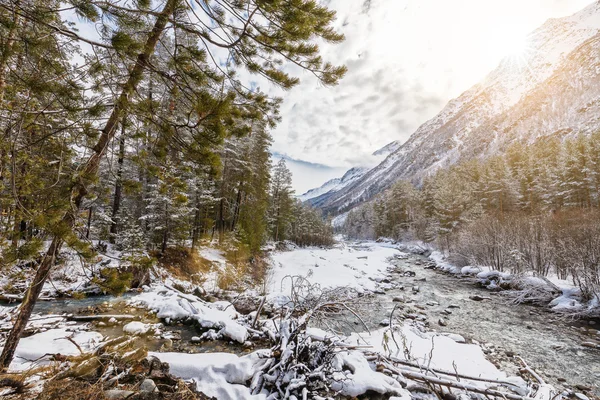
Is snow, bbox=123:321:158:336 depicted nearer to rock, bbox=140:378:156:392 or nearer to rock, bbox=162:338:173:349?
rock, bbox=162:338:173:349

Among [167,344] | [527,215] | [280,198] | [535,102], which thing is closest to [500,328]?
[167,344]

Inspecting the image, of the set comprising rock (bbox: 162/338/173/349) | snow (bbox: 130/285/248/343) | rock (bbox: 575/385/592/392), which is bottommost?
rock (bbox: 575/385/592/392)

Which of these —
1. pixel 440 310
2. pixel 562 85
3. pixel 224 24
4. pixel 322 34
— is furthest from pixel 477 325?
pixel 562 85

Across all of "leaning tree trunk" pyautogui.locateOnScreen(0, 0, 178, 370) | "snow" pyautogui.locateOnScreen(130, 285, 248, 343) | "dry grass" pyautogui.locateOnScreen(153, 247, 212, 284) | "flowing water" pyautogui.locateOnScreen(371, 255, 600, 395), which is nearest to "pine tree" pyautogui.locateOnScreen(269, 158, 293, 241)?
"dry grass" pyautogui.locateOnScreen(153, 247, 212, 284)

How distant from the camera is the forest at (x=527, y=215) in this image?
45.0 feet

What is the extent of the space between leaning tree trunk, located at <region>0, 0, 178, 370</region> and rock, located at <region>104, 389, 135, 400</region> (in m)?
1.16

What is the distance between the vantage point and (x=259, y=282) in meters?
16.4

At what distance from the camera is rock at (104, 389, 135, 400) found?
246 centimetres

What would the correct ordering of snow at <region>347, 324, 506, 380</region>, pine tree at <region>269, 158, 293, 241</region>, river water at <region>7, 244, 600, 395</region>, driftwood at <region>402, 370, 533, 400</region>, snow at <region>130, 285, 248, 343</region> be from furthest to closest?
1. pine tree at <region>269, 158, 293, 241</region>
2. river water at <region>7, 244, 600, 395</region>
3. snow at <region>130, 285, 248, 343</region>
4. snow at <region>347, 324, 506, 380</region>
5. driftwood at <region>402, 370, 533, 400</region>

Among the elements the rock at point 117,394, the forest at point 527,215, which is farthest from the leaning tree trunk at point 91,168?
the forest at point 527,215

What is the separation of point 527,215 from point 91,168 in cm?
3390

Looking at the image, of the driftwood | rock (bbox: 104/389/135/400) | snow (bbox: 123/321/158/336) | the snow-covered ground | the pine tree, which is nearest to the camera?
rock (bbox: 104/389/135/400)

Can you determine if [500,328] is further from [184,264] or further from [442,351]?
[184,264]

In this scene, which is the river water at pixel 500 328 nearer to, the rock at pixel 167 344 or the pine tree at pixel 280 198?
the rock at pixel 167 344
